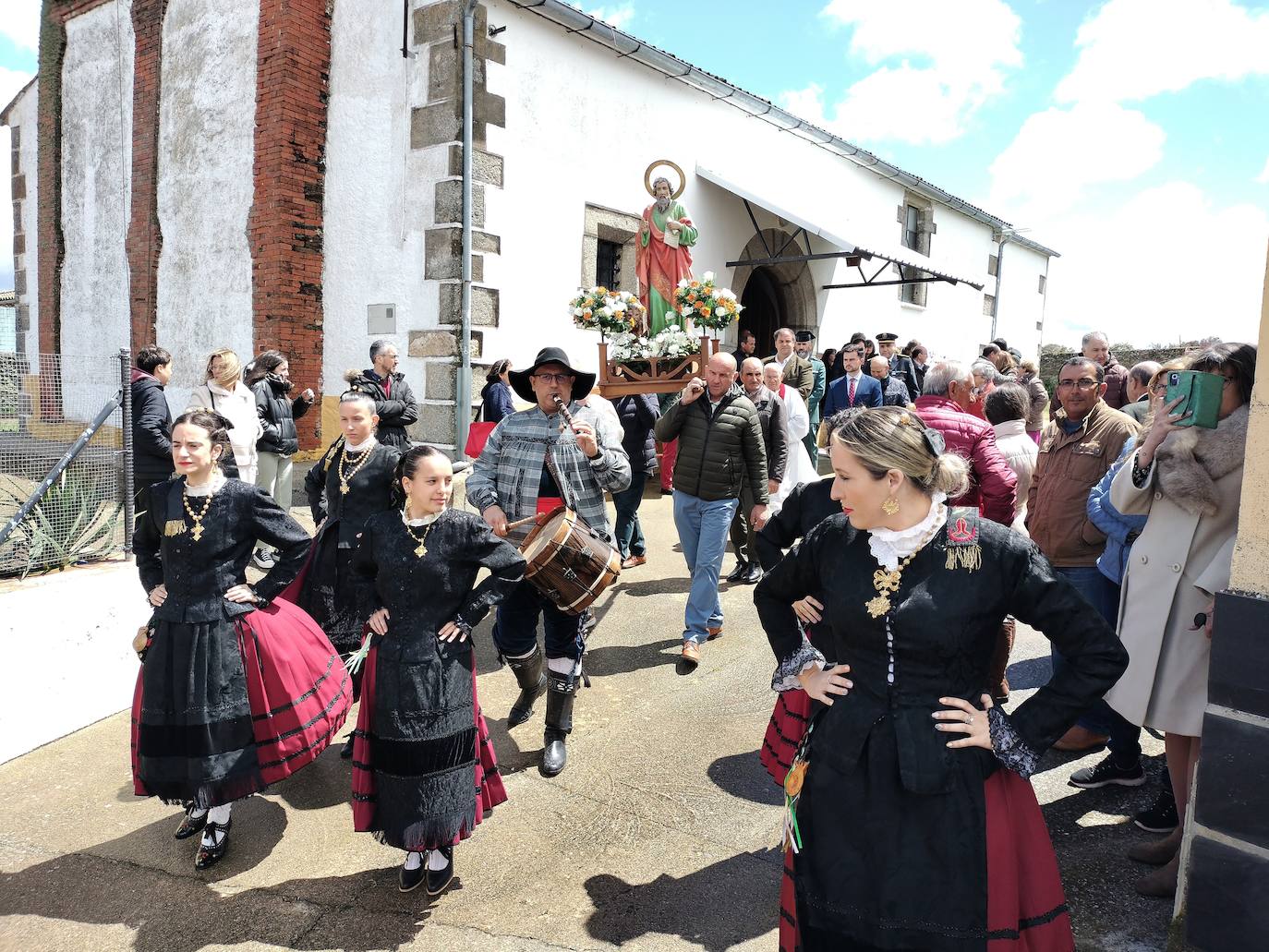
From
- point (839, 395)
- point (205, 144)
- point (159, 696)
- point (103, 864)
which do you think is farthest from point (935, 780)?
point (205, 144)

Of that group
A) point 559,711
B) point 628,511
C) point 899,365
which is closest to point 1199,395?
point 559,711

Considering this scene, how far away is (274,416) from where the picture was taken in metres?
7.79

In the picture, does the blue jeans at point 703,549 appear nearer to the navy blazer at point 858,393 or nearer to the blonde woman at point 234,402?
the navy blazer at point 858,393

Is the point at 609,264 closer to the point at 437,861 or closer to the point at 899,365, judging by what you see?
the point at 899,365

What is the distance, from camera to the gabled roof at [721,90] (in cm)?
975

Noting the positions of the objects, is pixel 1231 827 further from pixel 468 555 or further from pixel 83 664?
pixel 83 664

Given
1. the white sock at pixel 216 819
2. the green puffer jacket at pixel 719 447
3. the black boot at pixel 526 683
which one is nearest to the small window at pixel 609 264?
the green puffer jacket at pixel 719 447

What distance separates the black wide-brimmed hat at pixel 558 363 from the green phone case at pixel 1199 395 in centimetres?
257

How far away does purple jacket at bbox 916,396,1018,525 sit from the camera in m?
4.38

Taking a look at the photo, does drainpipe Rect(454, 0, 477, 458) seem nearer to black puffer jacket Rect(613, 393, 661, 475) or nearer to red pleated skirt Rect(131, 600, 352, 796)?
black puffer jacket Rect(613, 393, 661, 475)

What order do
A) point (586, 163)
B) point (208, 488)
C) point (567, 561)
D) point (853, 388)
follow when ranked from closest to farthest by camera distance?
→ point (208, 488) → point (567, 561) → point (853, 388) → point (586, 163)

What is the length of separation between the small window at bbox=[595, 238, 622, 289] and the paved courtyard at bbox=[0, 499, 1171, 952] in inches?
291

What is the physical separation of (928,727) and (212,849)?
9.50 feet

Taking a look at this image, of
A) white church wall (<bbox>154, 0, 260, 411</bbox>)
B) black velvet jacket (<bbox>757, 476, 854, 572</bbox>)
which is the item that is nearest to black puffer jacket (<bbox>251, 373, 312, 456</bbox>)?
white church wall (<bbox>154, 0, 260, 411</bbox>)
